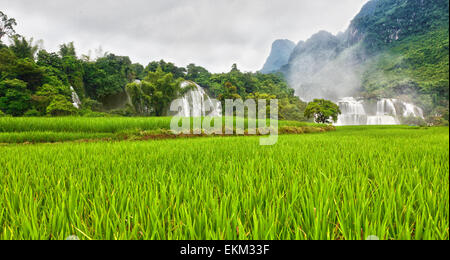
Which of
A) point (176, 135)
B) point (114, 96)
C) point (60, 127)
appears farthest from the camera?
point (114, 96)

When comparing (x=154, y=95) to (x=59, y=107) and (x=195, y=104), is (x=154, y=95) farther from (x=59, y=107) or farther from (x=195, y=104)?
(x=59, y=107)

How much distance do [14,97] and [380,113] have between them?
44.3 meters

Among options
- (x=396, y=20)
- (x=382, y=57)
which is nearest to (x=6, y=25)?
(x=382, y=57)

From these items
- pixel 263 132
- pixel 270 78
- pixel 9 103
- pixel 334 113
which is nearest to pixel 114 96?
pixel 9 103

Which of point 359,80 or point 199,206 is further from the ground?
point 359,80

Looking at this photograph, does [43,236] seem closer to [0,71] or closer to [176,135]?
[176,135]

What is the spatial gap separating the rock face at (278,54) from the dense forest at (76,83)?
289 ft

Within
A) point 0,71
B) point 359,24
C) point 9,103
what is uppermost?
point 359,24

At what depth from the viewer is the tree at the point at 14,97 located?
6.70 m

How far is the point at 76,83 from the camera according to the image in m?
14.9

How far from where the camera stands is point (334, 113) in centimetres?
2148

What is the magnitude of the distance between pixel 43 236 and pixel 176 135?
613 centimetres

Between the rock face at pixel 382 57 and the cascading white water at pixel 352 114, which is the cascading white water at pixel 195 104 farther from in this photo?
the rock face at pixel 382 57
